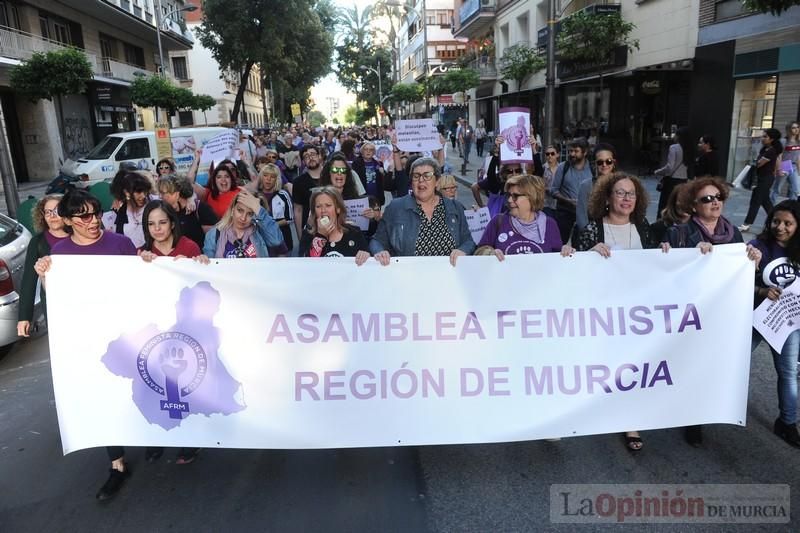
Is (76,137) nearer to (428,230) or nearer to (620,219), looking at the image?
(428,230)

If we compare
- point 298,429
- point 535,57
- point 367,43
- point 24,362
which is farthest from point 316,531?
point 367,43

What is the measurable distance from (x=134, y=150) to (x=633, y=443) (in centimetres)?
1571

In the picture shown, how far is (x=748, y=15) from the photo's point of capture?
14.1 metres

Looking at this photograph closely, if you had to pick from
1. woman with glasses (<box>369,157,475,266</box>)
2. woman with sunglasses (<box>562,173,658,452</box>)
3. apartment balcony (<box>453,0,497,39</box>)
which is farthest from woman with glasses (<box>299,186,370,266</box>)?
apartment balcony (<box>453,0,497,39</box>)

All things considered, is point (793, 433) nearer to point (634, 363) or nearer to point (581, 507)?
point (634, 363)

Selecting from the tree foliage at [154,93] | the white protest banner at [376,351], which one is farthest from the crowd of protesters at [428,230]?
the tree foliage at [154,93]

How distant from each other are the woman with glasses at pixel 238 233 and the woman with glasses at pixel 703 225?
8.99ft

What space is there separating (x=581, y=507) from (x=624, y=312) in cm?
110

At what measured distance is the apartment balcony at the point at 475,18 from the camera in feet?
112

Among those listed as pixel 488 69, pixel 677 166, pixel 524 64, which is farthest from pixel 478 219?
pixel 488 69

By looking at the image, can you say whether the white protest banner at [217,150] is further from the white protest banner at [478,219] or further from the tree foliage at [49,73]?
the tree foliage at [49,73]

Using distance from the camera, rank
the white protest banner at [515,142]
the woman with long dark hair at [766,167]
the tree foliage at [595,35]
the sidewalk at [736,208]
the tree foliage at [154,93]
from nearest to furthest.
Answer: the white protest banner at [515,142] < the woman with long dark hair at [766,167] < the sidewalk at [736,208] < the tree foliage at [595,35] < the tree foliage at [154,93]

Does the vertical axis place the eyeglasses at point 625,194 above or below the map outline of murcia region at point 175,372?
above

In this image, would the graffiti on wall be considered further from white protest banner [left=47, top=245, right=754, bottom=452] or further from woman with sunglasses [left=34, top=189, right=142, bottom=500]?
white protest banner [left=47, top=245, right=754, bottom=452]
